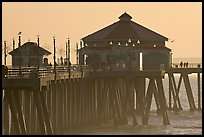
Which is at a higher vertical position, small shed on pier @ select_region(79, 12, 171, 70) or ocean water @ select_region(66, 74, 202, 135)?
small shed on pier @ select_region(79, 12, 171, 70)

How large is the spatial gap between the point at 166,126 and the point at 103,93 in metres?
5.41

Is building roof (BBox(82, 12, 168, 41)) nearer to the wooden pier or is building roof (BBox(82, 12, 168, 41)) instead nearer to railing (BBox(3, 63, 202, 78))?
railing (BBox(3, 63, 202, 78))

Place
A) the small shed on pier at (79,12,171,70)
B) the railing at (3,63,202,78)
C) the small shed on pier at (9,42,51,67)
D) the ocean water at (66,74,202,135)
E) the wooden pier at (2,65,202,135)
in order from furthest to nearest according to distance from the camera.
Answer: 1. the small shed on pier at (79,12,171,70)
2. the small shed on pier at (9,42,51,67)
3. the ocean water at (66,74,202,135)
4. the wooden pier at (2,65,202,135)
5. the railing at (3,63,202,78)

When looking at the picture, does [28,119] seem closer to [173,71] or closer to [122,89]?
[122,89]

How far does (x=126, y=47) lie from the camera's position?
3039 inches

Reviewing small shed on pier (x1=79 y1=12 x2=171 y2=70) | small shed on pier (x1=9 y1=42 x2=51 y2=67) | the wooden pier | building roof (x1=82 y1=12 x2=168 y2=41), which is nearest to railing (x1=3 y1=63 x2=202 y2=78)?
the wooden pier

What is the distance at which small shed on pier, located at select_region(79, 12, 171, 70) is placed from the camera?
77.5 metres

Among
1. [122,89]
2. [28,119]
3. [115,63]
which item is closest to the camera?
[28,119]

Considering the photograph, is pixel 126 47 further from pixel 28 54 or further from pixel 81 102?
pixel 81 102

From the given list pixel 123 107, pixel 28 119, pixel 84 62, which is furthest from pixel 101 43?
pixel 28 119

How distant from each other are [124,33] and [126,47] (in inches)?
288

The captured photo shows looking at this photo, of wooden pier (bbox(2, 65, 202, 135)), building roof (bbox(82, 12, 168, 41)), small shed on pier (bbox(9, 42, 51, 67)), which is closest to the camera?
wooden pier (bbox(2, 65, 202, 135))

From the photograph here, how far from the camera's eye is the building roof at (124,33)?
83250 mm

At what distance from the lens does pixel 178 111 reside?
8762 centimetres
